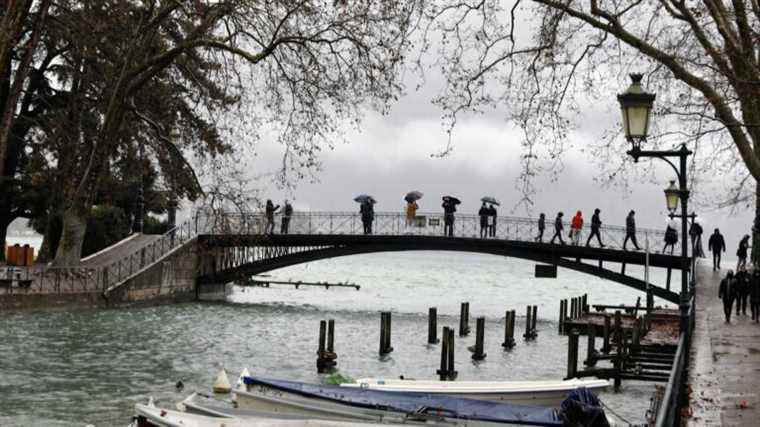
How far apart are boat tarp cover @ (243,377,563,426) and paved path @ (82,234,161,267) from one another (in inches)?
1106

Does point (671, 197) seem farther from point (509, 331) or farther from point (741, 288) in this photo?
point (509, 331)

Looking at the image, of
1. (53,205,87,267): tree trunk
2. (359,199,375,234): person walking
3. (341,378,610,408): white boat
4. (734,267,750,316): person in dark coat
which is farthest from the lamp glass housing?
(359,199,375,234): person walking

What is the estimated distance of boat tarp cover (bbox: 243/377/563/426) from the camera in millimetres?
14336

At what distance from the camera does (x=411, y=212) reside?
5284 centimetres

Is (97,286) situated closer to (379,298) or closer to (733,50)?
(733,50)

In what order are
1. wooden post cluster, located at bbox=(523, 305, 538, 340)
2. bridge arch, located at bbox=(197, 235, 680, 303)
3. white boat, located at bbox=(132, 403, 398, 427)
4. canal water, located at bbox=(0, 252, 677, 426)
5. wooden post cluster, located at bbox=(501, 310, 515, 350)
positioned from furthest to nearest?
bridge arch, located at bbox=(197, 235, 680, 303) → wooden post cluster, located at bbox=(523, 305, 538, 340) → wooden post cluster, located at bbox=(501, 310, 515, 350) → canal water, located at bbox=(0, 252, 677, 426) → white boat, located at bbox=(132, 403, 398, 427)

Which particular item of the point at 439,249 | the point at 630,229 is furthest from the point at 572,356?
the point at 439,249

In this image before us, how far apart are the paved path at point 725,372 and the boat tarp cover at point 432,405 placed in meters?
2.05

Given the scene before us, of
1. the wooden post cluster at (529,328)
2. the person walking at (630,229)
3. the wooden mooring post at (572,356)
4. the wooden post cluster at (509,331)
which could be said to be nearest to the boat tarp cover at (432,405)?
the wooden mooring post at (572,356)

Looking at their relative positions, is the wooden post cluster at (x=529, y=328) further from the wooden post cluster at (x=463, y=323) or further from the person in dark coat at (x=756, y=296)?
the person in dark coat at (x=756, y=296)

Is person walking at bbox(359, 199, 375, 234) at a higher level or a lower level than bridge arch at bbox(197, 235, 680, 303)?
higher

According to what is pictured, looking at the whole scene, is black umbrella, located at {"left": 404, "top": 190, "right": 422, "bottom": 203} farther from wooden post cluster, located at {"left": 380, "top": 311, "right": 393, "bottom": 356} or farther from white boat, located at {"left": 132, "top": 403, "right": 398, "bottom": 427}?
white boat, located at {"left": 132, "top": 403, "right": 398, "bottom": 427}

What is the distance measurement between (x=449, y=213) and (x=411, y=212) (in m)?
2.74

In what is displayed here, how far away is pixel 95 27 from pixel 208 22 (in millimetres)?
8627
